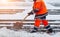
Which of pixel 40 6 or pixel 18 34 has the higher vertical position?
pixel 40 6

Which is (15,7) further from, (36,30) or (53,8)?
(36,30)

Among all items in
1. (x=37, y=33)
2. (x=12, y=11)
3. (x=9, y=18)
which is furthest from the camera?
(x=12, y=11)

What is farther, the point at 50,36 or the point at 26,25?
the point at 26,25

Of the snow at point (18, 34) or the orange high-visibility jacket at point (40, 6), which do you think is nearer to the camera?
the snow at point (18, 34)

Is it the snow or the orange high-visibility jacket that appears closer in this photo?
the snow

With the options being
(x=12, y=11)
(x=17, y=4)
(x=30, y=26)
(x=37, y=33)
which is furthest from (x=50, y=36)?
(x=17, y=4)

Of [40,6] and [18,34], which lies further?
[40,6]

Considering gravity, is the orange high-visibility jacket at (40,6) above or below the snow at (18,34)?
above

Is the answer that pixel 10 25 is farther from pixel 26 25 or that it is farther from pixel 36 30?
pixel 36 30

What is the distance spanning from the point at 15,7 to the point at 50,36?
16.8 feet

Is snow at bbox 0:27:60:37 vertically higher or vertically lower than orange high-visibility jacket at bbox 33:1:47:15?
lower

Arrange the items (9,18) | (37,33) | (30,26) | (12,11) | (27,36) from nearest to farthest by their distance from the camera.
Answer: (27,36), (37,33), (30,26), (9,18), (12,11)

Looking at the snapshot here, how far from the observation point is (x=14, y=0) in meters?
14.4

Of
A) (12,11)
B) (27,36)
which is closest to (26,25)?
(27,36)
